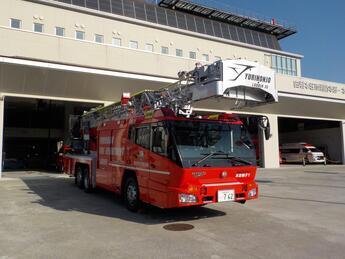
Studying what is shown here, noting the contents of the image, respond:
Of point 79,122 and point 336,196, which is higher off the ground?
point 79,122

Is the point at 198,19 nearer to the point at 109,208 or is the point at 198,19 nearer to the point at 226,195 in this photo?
the point at 109,208

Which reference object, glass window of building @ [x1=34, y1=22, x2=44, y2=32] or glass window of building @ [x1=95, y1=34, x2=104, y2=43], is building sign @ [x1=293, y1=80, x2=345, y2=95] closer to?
glass window of building @ [x1=95, y1=34, x2=104, y2=43]

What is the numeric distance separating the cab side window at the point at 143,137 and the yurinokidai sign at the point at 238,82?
1551 mm

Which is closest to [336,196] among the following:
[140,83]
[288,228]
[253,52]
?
[288,228]

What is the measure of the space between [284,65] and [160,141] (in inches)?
1614

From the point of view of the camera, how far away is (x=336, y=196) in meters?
12.9

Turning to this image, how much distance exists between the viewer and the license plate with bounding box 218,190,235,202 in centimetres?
822

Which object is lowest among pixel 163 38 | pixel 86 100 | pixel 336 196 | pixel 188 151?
pixel 336 196

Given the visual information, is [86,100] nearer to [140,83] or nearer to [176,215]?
[140,83]

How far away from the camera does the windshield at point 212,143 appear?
8.07 metres

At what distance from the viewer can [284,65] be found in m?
45.9

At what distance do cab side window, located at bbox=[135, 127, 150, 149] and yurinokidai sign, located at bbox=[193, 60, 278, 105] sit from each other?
1.55 meters

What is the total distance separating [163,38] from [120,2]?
546 centimetres

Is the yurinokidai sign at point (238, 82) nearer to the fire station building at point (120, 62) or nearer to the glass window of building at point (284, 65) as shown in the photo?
the fire station building at point (120, 62)
